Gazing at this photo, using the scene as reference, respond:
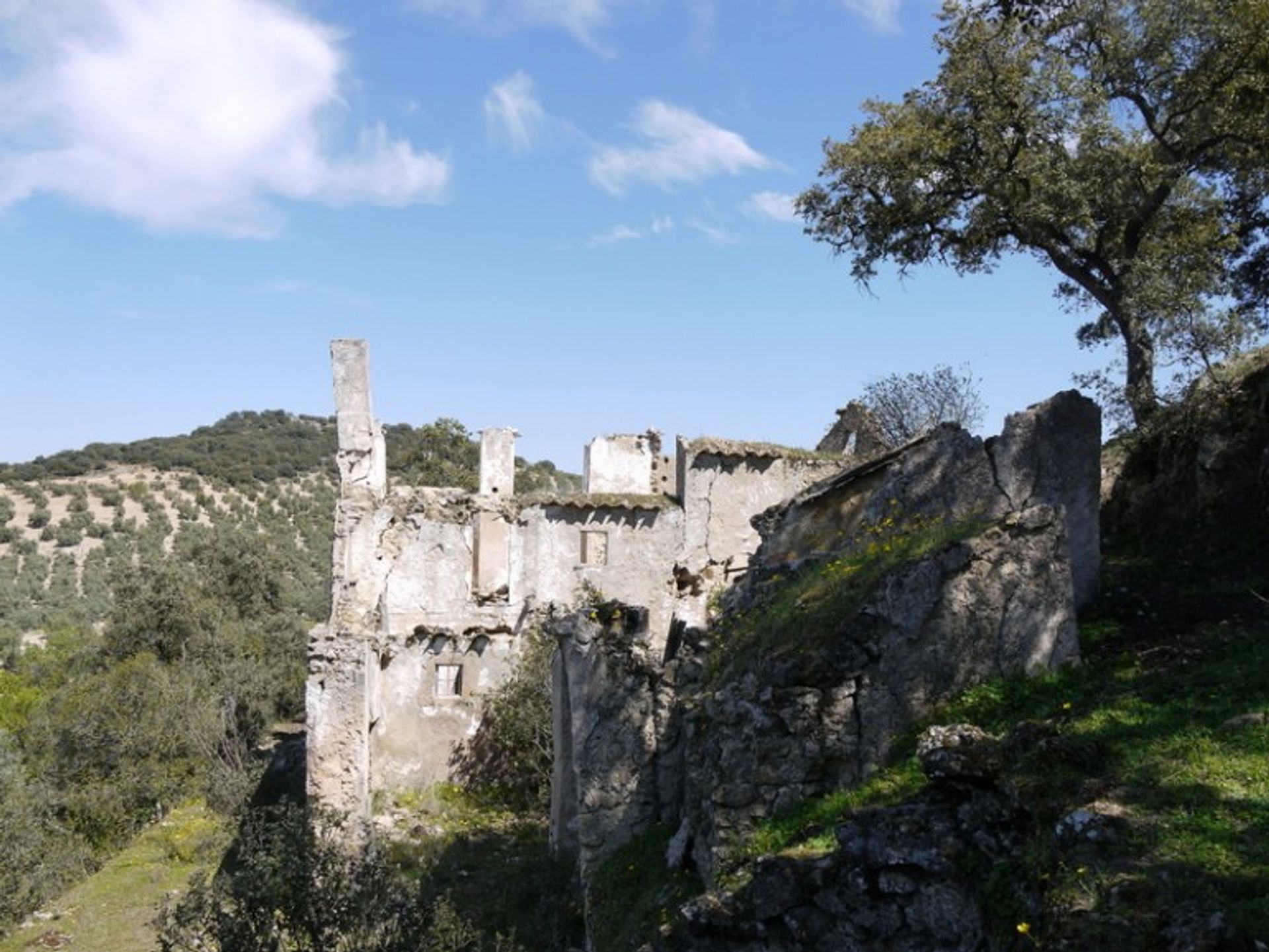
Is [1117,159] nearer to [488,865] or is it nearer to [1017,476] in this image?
[1017,476]

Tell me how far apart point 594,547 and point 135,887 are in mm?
10758

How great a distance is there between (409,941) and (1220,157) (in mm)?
14182

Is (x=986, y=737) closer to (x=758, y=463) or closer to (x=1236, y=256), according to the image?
(x=1236, y=256)

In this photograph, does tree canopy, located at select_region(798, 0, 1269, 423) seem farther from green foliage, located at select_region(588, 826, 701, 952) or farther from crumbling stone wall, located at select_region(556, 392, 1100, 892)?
green foliage, located at select_region(588, 826, 701, 952)

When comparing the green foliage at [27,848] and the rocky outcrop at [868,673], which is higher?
the rocky outcrop at [868,673]

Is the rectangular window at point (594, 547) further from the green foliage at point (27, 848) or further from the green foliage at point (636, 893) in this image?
the green foliage at point (636, 893)

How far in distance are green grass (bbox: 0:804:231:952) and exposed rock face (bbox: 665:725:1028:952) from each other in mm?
11356

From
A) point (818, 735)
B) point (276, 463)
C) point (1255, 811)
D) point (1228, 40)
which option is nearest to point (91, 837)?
point (818, 735)

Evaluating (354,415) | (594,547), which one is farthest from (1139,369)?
(354,415)

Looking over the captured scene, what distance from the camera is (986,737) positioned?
22.0ft

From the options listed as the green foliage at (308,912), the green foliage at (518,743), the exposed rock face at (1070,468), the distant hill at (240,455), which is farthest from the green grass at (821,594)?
the distant hill at (240,455)

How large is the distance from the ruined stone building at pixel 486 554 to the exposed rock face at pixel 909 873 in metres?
13.5

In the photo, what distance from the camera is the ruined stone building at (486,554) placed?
72.6 ft

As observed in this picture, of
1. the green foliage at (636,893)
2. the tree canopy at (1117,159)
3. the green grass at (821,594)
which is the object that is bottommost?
the green foliage at (636,893)
